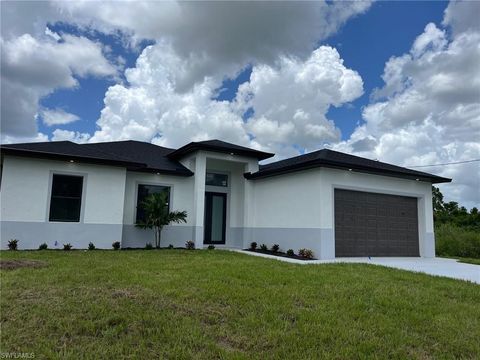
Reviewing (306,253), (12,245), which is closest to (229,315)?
(306,253)

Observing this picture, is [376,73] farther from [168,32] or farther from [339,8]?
[168,32]

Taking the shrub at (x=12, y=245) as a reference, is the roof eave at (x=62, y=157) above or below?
above

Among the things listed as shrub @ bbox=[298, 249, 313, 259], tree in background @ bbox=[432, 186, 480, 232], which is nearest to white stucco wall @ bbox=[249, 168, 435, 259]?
shrub @ bbox=[298, 249, 313, 259]

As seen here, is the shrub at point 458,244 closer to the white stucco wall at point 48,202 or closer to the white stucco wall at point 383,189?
the white stucco wall at point 383,189

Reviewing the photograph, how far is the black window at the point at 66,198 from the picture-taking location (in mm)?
13031

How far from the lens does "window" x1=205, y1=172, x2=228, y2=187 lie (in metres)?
17.2

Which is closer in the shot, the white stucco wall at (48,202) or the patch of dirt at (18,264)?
the patch of dirt at (18,264)

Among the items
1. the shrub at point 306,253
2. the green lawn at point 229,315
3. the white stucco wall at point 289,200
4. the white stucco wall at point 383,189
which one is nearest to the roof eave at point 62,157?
the white stucco wall at point 289,200

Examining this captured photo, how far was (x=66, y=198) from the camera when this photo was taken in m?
13.2

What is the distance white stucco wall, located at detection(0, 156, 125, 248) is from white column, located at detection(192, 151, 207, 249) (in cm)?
318

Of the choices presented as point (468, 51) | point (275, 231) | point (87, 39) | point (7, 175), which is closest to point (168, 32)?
point (87, 39)

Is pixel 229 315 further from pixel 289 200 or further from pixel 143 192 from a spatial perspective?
pixel 143 192

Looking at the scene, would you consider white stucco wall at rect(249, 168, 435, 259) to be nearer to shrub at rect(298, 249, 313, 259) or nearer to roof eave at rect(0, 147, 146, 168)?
shrub at rect(298, 249, 313, 259)

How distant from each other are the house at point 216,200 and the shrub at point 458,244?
153 inches
